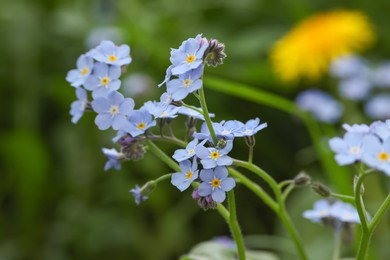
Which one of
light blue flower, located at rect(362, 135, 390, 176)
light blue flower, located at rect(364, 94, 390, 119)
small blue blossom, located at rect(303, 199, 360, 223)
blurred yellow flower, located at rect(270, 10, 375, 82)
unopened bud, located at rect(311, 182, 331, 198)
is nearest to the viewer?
light blue flower, located at rect(362, 135, 390, 176)

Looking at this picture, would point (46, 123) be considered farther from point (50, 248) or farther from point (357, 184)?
point (357, 184)

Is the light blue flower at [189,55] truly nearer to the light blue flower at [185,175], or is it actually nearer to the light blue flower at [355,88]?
the light blue flower at [185,175]

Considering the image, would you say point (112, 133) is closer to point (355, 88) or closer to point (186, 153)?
point (355, 88)

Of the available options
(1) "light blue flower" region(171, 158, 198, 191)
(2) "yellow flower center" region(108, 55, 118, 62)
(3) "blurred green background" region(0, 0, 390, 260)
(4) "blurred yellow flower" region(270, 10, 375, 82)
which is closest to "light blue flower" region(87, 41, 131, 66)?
(2) "yellow flower center" region(108, 55, 118, 62)

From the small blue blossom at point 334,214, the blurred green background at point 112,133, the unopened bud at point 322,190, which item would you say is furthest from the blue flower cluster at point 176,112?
the blurred green background at point 112,133

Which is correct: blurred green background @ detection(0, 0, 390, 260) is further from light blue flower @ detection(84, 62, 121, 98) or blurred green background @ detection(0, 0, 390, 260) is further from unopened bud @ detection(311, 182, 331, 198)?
light blue flower @ detection(84, 62, 121, 98)

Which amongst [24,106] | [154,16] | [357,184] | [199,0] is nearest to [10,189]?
[24,106]

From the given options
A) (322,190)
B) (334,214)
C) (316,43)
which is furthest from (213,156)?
(316,43)
